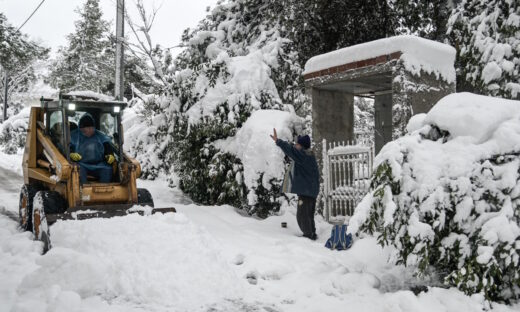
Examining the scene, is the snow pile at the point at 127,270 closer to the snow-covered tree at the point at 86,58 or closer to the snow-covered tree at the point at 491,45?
the snow-covered tree at the point at 491,45

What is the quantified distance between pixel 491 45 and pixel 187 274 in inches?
312

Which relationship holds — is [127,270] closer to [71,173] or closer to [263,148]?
[71,173]

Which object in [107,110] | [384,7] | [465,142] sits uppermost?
[384,7]

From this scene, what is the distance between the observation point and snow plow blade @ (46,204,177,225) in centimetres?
576

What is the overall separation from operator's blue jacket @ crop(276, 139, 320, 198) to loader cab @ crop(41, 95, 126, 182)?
2684 mm

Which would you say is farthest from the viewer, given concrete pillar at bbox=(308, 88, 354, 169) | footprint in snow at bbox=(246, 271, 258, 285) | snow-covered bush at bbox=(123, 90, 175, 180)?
snow-covered bush at bbox=(123, 90, 175, 180)

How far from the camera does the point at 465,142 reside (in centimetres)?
456

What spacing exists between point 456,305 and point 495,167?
1347 mm

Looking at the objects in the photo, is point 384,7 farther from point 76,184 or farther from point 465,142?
point 76,184

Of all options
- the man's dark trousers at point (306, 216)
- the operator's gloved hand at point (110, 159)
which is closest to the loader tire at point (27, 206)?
the operator's gloved hand at point (110, 159)

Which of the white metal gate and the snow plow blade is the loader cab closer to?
the snow plow blade

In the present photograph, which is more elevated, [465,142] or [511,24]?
[511,24]

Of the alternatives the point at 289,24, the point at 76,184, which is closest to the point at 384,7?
the point at 289,24

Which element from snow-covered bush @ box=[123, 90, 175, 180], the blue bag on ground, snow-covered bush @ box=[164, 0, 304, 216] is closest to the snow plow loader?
snow-covered bush @ box=[164, 0, 304, 216]
